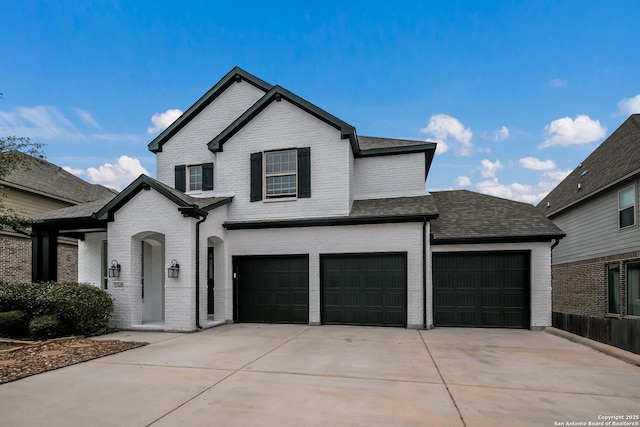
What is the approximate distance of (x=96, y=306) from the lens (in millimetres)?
9320

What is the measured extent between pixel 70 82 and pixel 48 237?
8961mm

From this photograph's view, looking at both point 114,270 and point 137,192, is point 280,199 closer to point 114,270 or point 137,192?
point 137,192

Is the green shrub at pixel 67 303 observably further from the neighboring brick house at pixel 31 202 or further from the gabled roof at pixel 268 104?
the gabled roof at pixel 268 104

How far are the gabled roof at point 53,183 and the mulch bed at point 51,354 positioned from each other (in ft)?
32.6

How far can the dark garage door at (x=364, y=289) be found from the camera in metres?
10.7

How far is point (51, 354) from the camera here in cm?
719

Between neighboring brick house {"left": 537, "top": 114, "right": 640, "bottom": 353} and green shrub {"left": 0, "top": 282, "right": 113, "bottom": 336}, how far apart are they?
12.6 meters

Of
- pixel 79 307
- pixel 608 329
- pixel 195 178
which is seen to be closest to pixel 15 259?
pixel 195 178

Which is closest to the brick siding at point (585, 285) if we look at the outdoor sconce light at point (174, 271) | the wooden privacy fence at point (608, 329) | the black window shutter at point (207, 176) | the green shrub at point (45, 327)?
the wooden privacy fence at point (608, 329)

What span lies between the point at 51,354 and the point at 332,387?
20.0 feet

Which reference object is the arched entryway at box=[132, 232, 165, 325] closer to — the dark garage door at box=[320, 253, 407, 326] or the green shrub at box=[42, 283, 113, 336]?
the green shrub at box=[42, 283, 113, 336]

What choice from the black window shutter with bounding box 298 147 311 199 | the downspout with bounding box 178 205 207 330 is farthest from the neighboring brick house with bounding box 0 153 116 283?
the black window shutter with bounding box 298 147 311 199

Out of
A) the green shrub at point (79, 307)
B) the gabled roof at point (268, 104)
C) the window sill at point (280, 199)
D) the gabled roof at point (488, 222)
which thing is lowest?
the green shrub at point (79, 307)

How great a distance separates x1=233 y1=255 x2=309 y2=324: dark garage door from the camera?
1138 centimetres
